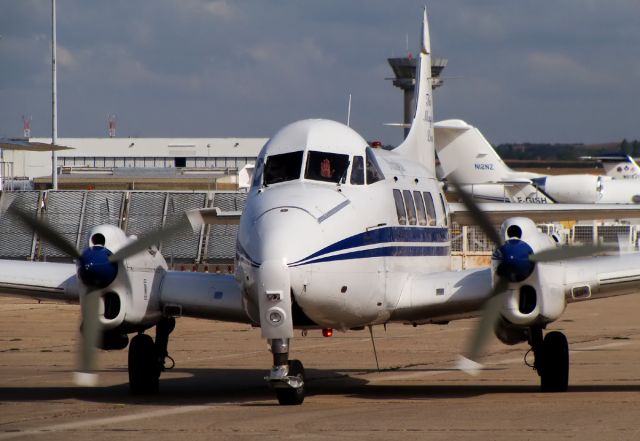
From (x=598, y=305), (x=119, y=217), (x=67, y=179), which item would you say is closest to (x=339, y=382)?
(x=598, y=305)

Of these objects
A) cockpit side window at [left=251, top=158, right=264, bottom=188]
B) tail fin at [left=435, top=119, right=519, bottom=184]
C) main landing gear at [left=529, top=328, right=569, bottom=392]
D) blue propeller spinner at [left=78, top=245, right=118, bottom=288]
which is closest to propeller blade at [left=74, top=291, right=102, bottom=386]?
blue propeller spinner at [left=78, top=245, right=118, bottom=288]

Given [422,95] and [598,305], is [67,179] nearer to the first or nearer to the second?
[598,305]

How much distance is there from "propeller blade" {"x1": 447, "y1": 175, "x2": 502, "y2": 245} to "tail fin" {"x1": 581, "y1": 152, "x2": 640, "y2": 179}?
84.5m

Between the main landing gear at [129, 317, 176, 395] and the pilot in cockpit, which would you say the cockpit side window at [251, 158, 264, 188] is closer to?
the pilot in cockpit

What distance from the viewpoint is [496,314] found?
48.8ft

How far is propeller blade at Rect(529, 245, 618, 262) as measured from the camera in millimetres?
14461

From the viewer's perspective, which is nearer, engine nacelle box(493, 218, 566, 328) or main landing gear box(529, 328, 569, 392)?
engine nacelle box(493, 218, 566, 328)

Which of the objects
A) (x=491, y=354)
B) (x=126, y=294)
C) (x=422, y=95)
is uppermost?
(x=422, y=95)

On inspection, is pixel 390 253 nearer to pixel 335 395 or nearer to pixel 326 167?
pixel 326 167

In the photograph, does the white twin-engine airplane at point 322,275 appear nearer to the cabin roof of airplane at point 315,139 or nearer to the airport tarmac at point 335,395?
the cabin roof of airplane at point 315,139

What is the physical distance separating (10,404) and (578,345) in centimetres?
1381

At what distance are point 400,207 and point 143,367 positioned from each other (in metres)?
4.09

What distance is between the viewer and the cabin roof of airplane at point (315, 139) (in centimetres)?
1476

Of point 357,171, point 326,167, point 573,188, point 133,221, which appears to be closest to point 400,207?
point 357,171
